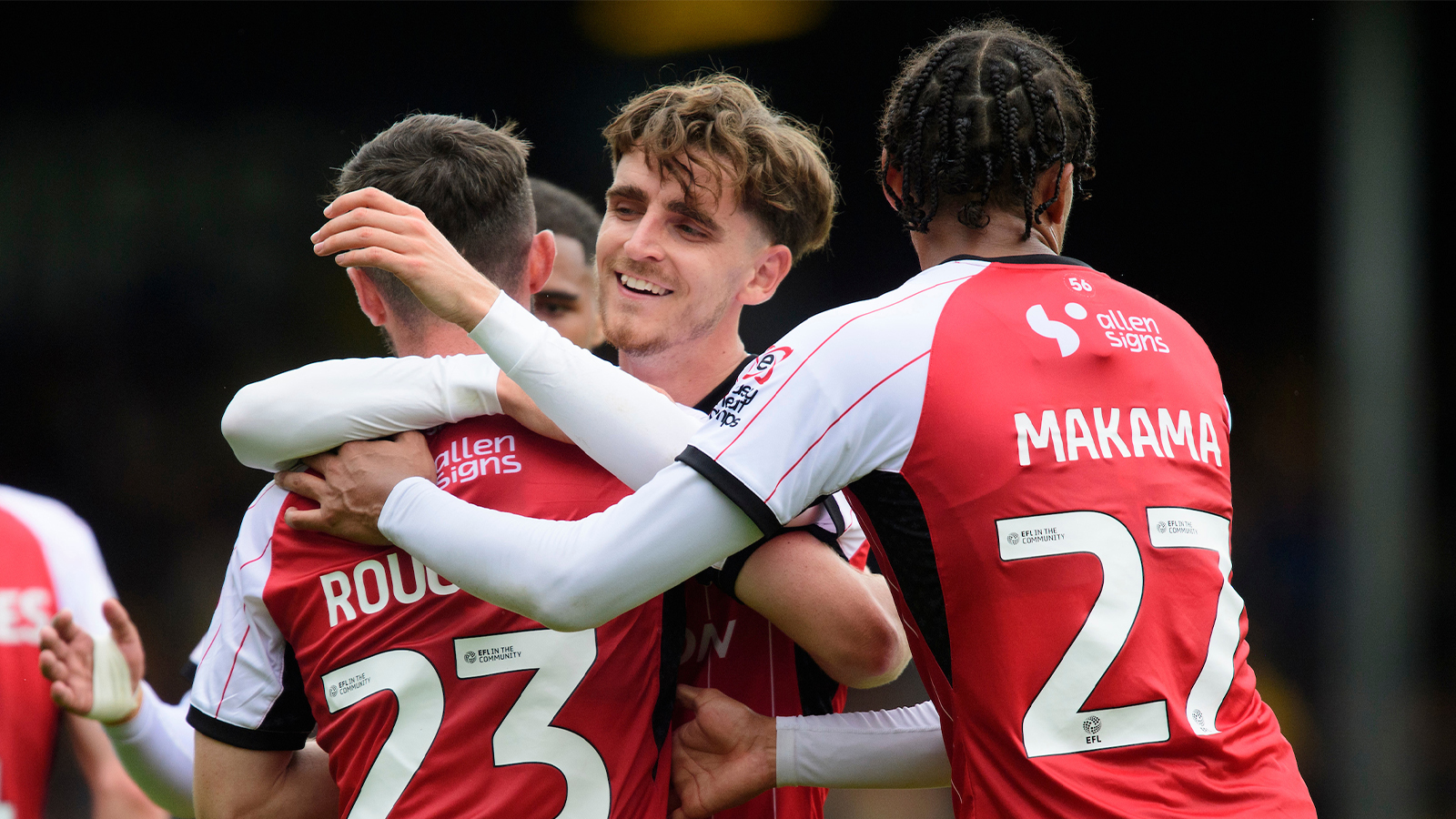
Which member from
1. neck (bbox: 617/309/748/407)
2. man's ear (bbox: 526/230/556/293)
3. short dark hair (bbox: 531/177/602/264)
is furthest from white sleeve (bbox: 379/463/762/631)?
short dark hair (bbox: 531/177/602/264)

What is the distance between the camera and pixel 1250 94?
693cm

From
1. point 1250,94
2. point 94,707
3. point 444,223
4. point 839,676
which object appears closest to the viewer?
point 839,676

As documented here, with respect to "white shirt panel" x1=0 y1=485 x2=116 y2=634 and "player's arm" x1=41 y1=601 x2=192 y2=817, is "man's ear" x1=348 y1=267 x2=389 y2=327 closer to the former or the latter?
"player's arm" x1=41 y1=601 x2=192 y2=817

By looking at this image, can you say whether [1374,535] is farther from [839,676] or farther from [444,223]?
[444,223]

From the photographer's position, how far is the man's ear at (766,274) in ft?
9.16

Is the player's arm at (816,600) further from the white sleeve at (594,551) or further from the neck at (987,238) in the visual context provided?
the neck at (987,238)

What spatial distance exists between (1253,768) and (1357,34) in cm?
549

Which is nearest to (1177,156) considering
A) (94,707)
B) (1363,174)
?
(1363,174)

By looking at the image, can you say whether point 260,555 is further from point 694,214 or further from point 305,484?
point 694,214

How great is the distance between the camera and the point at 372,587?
195 cm

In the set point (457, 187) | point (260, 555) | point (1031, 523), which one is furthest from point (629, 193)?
point (1031, 523)

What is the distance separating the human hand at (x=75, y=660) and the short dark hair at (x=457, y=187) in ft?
3.95

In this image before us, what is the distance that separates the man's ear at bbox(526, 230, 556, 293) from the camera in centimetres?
234

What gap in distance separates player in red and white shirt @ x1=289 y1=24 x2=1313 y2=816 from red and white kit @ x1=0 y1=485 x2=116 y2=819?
168 cm
